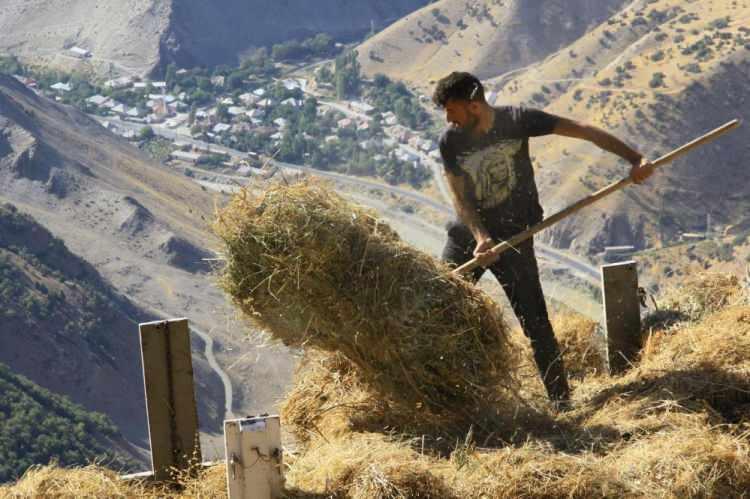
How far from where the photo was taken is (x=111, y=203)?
234ft

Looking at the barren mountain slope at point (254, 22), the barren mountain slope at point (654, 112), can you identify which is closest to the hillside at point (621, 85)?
the barren mountain slope at point (654, 112)

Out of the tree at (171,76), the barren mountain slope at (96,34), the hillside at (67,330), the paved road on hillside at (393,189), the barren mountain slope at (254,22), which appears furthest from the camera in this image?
the barren mountain slope at (254,22)

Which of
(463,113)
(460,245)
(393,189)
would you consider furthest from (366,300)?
(393,189)

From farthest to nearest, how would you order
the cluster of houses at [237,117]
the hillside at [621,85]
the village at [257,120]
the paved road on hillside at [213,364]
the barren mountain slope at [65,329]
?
the cluster of houses at [237,117], the village at [257,120], the hillside at [621,85], the barren mountain slope at [65,329], the paved road on hillside at [213,364]

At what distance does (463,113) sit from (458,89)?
16 centimetres

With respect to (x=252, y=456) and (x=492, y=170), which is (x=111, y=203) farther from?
(x=252, y=456)

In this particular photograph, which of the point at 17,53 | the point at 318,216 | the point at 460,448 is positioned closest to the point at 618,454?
the point at 460,448

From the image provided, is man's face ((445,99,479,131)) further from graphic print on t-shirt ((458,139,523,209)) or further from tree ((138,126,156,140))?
tree ((138,126,156,140))

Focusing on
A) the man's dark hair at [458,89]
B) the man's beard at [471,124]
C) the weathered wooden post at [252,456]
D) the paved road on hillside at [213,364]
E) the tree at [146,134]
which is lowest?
the paved road on hillside at [213,364]

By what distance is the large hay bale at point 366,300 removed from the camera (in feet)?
20.1

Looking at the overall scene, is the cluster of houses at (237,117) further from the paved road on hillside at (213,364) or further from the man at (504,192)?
the man at (504,192)

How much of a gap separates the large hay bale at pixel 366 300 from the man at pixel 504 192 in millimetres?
529

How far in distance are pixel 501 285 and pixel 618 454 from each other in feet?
5.23

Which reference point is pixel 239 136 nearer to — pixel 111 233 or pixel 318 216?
pixel 111 233
